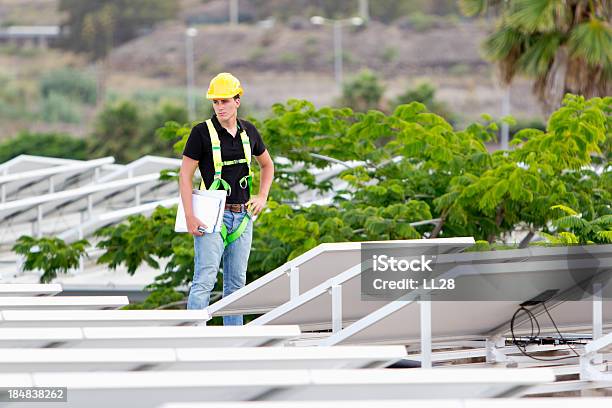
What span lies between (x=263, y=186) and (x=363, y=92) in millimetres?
56939

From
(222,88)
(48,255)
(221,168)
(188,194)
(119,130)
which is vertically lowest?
(48,255)

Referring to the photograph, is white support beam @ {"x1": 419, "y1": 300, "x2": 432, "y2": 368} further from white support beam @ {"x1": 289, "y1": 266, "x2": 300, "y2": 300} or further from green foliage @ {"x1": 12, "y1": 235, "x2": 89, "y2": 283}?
green foliage @ {"x1": 12, "y1": 235, "x2": 89, "y2": 283}

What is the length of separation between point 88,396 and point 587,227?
19.3ft

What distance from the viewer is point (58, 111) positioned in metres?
82.2

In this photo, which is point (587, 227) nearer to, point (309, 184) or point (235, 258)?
point (235, 258)

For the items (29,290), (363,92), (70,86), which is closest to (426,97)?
(363,92)

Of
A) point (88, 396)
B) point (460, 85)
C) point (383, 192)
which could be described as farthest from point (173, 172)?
point (460, 85)

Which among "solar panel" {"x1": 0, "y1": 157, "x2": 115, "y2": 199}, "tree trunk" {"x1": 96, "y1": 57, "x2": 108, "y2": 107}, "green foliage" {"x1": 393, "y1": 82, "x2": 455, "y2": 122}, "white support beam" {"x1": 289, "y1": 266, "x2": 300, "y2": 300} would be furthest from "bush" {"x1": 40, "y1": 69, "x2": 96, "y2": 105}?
"white support beam" {"x1": 289, "y1": 266, "x2": 300, "y2": 300}

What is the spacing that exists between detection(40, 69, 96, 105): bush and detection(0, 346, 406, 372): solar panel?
3328 inches

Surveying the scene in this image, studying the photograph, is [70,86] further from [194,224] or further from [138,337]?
[138,337]

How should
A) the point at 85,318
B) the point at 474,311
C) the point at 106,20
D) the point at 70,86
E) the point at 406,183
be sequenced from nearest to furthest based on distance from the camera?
the point at 85,318 → the point at 474,311 → the point at 406,183 → the point at 70,86 → the point at 106,20

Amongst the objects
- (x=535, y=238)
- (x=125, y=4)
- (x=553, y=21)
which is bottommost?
(x=535, y=238)

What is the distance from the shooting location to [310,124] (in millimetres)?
13203

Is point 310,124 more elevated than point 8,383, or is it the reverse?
point 310,124
